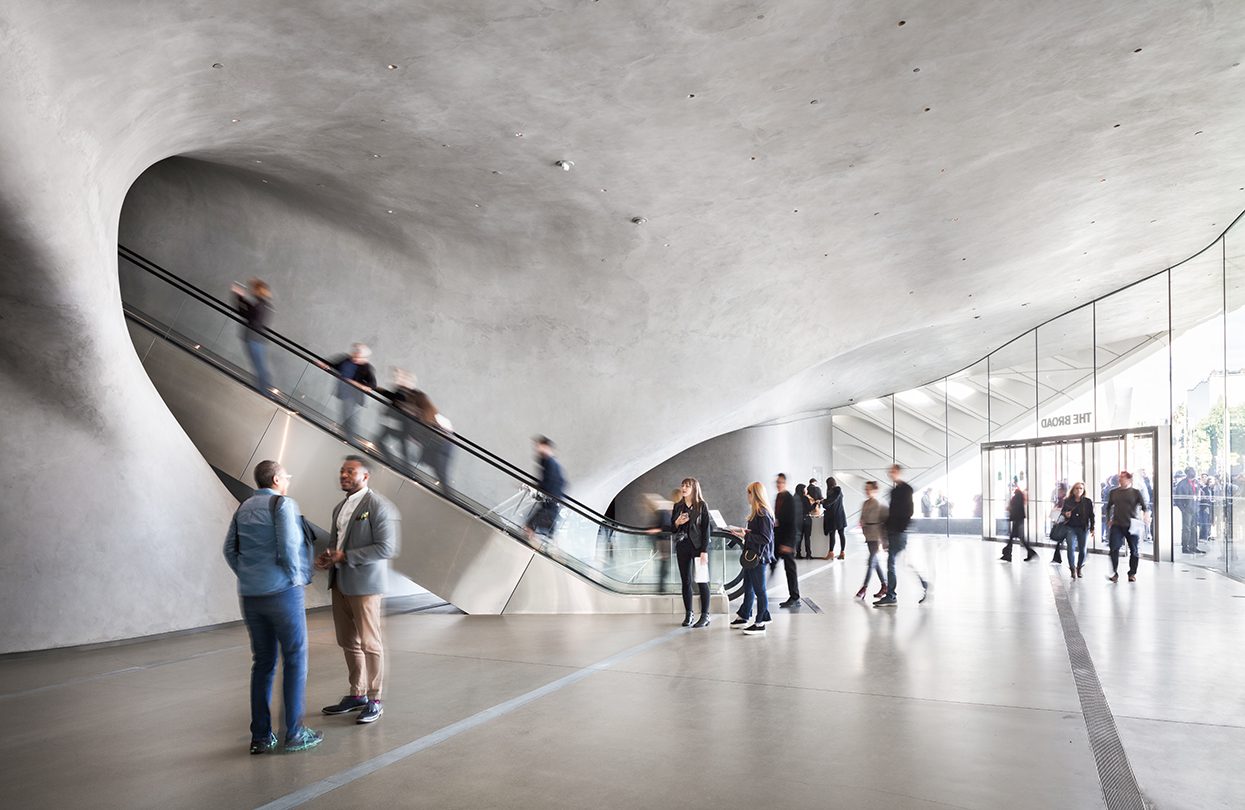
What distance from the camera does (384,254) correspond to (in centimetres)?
1471

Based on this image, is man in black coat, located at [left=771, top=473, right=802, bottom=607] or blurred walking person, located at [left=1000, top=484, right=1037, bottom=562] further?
blurred walking person, located at [left=1000, top=484, right=1037, bottom=562]

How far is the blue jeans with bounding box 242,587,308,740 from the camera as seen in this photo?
180 inches

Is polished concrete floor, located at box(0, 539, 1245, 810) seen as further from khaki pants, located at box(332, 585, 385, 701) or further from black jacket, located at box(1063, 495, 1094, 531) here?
black jacket, located at box(1063, 495, 1094, 531)

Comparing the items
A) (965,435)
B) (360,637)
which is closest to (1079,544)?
(360,637)

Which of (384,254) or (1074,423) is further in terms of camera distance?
(1074,423)

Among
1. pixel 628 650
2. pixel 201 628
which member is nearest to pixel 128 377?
pixel 201 628

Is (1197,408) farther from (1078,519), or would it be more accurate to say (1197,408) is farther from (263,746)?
(263,746)

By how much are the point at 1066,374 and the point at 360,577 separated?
2196cm

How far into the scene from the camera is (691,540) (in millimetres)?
9156

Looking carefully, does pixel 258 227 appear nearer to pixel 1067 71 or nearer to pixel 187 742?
pixel 187 742

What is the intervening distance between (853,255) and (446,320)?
756 cm

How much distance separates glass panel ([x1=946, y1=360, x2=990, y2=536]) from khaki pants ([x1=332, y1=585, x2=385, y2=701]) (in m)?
26.5

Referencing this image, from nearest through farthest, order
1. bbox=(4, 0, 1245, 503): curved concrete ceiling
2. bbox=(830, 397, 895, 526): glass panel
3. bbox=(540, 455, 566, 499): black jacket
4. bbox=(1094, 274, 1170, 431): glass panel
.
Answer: bbox=(4, 0, 1245, 503): curved concrete ceiling, bbox=(540, 455, 566, 499): black jacket, bbox=(1094, 274, 1170, 431): glass panel, bbox=(830, 397, 895, 526): glass panel

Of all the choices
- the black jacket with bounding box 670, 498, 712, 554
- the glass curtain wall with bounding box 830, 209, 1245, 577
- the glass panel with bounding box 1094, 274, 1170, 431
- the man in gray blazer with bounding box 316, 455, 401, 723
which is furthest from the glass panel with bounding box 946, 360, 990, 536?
the man in gray blazer with bounding box 316, 455, 401, 723
